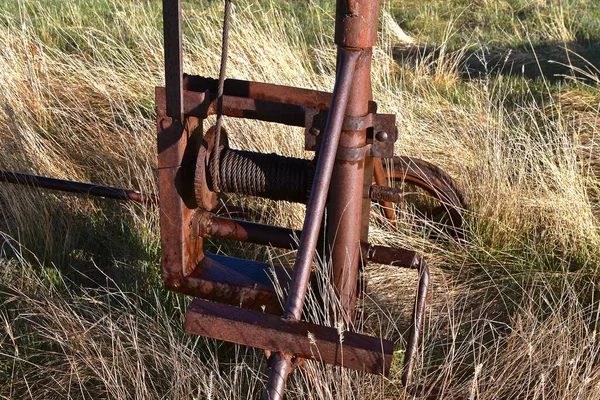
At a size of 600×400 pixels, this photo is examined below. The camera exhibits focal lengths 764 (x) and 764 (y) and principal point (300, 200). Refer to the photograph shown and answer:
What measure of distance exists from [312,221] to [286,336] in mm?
318

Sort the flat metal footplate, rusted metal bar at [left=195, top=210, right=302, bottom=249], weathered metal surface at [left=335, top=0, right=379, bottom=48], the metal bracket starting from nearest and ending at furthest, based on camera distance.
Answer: the flat metal footplate < weathered metal surface at [left=335, top=0, right=379, bottom=48] < the metal bracket < rusted metal bar at [left=195, top=210, right=302, bottom=249]

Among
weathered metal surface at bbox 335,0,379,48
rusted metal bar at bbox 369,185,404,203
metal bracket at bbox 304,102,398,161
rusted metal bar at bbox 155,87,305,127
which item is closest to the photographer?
weathered metal surface at bbox 335,0,379,48

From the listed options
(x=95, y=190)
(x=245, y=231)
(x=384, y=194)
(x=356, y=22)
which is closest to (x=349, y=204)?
(x=384, y=194)

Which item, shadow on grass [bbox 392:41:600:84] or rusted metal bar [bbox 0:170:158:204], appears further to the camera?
shadow on grass [bbox 392:41:600:84]

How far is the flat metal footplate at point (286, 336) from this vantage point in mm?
2029

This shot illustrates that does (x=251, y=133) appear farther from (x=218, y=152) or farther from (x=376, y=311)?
(x=218, y=152)

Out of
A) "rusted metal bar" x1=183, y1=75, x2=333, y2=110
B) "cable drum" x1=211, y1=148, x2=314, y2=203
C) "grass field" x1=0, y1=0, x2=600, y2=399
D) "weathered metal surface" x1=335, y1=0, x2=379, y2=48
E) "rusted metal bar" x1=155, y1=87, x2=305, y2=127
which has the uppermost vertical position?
"weathered metal surface" x1=335, y1=0, x2=379, y2=48

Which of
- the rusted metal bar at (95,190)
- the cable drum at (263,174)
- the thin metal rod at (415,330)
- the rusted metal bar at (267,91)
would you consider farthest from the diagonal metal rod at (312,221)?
the rusted metal bar at (95,190)

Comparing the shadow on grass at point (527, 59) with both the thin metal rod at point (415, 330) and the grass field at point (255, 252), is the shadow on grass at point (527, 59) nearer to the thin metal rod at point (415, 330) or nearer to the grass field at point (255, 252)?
the grass field at point (255, 252)

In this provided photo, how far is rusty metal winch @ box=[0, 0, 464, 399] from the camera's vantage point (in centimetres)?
207

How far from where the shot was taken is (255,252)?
3.52m

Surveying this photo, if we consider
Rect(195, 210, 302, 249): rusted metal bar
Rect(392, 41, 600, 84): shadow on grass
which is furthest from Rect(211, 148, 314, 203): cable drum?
Rect(392, 41, 600, 84): shadow on grass

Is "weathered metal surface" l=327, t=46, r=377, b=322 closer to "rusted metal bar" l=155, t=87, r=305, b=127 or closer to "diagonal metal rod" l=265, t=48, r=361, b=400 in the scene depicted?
"diagonal metal rod" l=265, t=48, r=361, b=400

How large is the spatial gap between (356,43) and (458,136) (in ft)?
7.81
